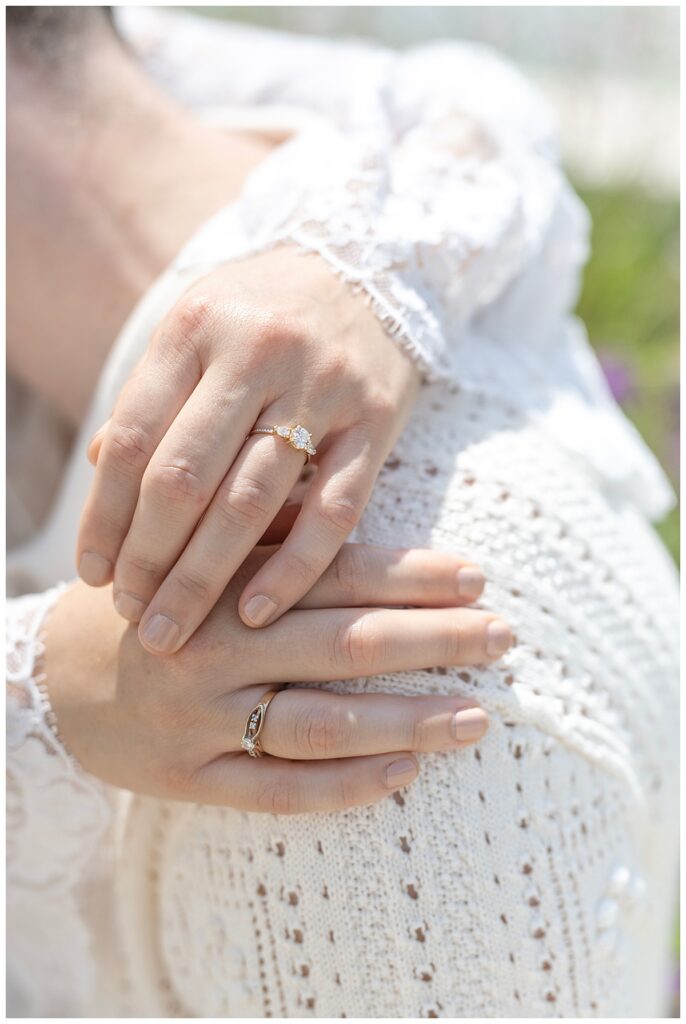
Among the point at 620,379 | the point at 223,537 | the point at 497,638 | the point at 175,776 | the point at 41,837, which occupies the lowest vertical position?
the point at 620,379

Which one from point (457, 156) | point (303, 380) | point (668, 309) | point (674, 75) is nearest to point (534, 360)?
point (457, 156)

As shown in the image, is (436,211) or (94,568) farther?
(436,211)

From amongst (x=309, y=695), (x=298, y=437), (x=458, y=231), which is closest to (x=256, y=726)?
(x=309, y=695)

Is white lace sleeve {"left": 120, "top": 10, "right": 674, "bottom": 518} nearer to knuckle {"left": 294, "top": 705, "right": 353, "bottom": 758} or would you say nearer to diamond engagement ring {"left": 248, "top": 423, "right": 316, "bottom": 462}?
diamond engagement ring {"left": 248, "top": 423, "right": 316, "bottom": 462}

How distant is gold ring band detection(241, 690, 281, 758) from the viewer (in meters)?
0.84

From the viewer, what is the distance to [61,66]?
3.92 feet

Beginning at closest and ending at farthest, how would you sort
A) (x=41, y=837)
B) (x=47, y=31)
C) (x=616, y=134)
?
1. (x=41, y=837)
2. (x=47, y=31)
3. (x=616, y=134)

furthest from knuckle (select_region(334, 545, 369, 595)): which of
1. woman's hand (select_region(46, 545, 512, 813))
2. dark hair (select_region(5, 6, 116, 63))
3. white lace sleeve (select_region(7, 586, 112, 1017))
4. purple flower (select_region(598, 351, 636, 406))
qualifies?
purple flower (select_region(598, 351, 636, 406))

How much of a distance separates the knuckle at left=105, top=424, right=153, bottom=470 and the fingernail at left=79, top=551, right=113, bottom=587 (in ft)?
0.34

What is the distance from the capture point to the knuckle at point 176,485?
786 millimetres

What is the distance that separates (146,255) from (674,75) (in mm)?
2233

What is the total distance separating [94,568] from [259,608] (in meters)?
0.18

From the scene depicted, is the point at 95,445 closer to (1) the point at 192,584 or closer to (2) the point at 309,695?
(1) the point at 192,584

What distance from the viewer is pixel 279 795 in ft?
2.78
